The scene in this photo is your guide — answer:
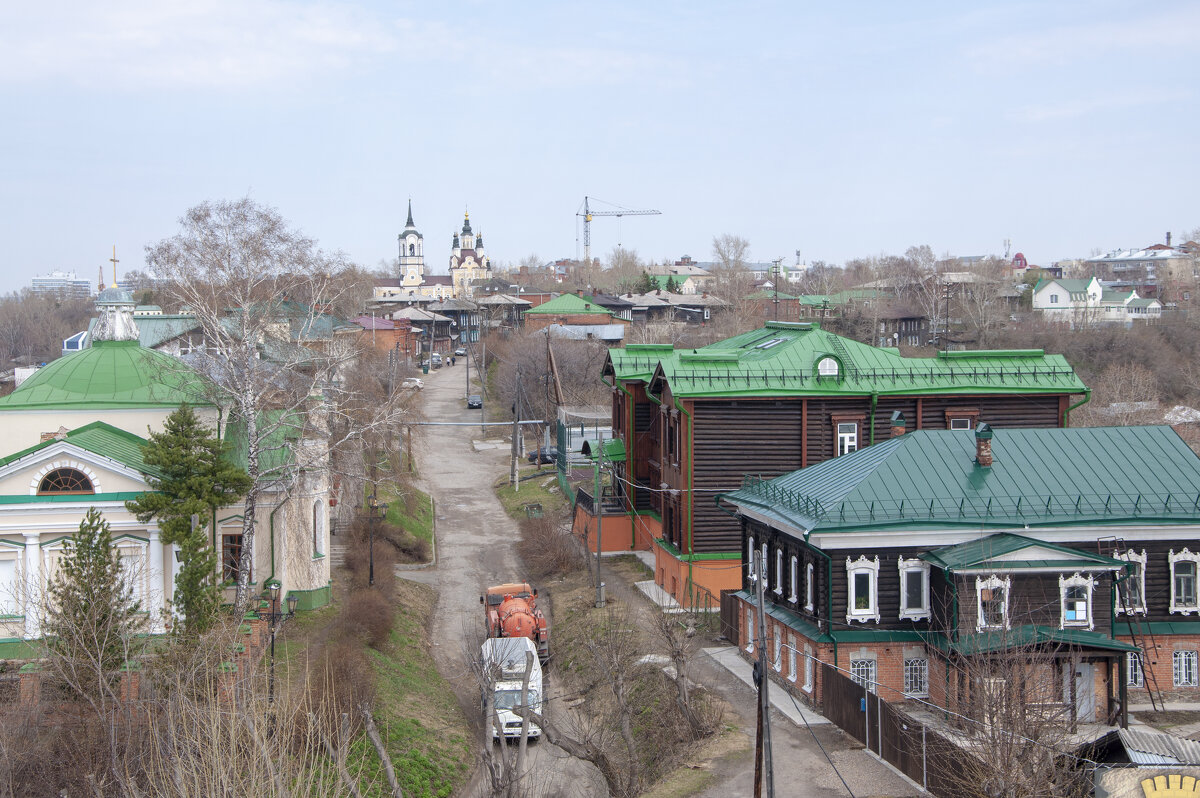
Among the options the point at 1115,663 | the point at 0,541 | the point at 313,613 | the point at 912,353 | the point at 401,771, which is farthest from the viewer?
the point at 912,353

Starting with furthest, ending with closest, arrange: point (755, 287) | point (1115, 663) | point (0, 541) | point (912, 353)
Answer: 1. point (755, 287)
2. point (912, 353)
3. point (0, 541)
4. point (1115, 663)

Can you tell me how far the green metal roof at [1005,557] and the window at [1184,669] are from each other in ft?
10.0

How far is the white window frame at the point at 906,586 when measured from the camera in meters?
23.5

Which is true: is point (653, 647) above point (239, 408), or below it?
below

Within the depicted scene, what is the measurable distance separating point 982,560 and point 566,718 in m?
11.1

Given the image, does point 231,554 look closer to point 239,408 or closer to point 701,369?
point 239,408

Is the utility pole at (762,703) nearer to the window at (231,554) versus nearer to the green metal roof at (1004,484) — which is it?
the green metal roof at (1004,484)

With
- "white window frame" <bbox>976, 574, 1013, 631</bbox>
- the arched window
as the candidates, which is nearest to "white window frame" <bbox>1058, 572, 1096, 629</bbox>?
"white window frame" <bbox>976, 574, 1013, 631</bbox>

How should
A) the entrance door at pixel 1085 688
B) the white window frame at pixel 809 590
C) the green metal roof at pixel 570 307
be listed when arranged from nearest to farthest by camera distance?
the entrance door at pixel 1085 688 → the white window frame at pixel 809 590 → the green metal roof at pixel 570 307

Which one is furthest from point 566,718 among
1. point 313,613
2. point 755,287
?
point 755,287

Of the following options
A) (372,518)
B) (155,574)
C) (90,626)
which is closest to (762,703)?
(90,626)

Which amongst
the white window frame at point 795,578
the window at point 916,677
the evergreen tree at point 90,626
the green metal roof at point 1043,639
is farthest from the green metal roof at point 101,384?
the green metal roof at point 1043,639

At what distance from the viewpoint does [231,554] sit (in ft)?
103

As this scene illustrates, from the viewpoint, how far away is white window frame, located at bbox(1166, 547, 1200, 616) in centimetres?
2428
